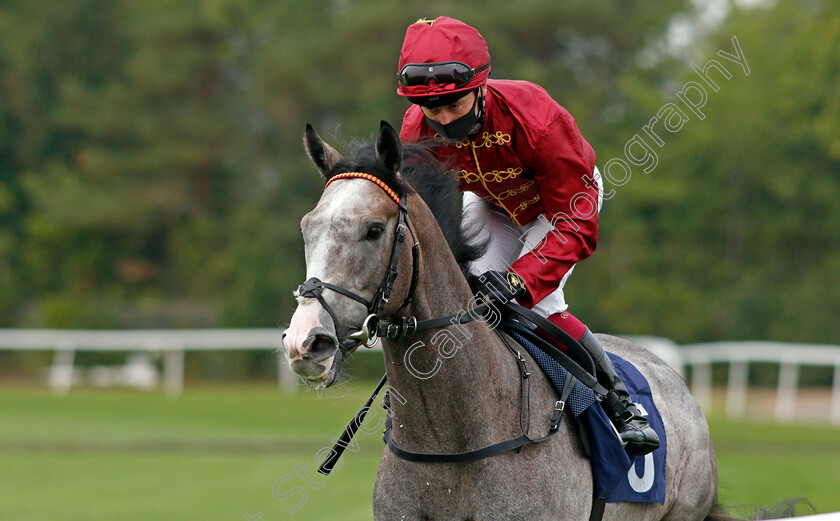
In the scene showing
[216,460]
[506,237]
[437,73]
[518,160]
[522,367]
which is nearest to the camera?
[437,73]

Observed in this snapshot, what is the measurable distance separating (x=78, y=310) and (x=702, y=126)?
15570 mm

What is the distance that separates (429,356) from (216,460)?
7296 millimetres

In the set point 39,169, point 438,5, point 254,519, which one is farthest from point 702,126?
point 254,519

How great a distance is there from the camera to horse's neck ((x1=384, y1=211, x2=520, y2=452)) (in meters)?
3.32

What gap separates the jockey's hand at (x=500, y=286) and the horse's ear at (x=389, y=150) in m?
0.57

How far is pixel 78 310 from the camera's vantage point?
78.1ft

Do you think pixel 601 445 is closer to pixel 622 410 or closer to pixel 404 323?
pixel 622 410

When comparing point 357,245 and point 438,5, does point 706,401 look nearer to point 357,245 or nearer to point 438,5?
point 438,5

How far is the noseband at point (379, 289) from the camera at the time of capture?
9.47ft

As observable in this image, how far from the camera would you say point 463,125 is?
369 cm

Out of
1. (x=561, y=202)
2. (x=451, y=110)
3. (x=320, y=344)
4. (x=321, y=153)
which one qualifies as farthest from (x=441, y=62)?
(x=320, y=344)

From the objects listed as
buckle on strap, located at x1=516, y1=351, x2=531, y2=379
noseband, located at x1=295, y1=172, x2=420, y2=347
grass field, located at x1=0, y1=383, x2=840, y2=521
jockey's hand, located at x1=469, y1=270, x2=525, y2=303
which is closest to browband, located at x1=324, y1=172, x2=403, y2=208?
noseband, located at x1=295, y1=172, x2=420, y2=347

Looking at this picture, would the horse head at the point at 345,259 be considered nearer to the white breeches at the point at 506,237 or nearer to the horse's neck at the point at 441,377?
the horse's neck at the point at 441,377

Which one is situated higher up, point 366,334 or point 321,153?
point 321,153
